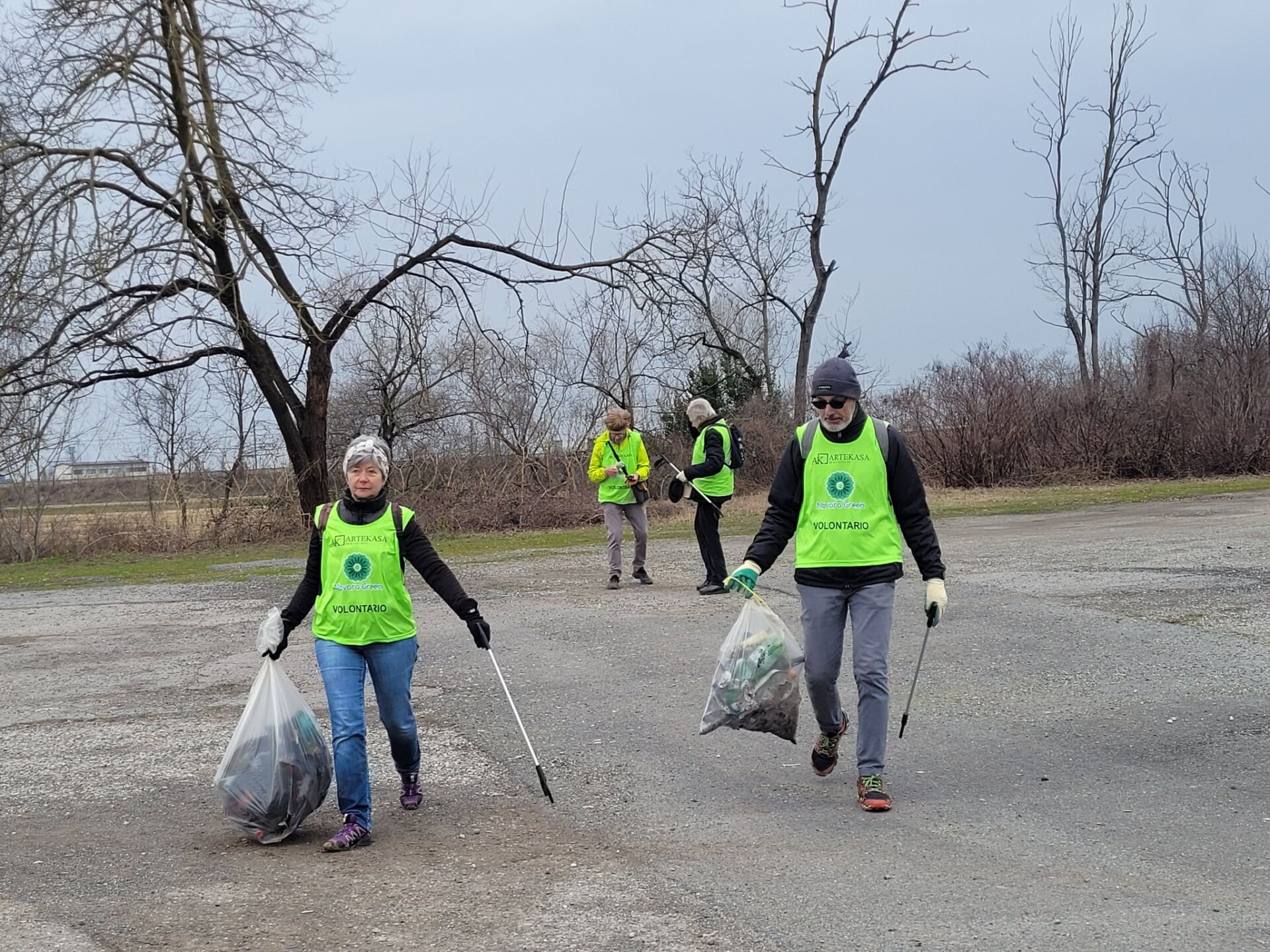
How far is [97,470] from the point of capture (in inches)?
936

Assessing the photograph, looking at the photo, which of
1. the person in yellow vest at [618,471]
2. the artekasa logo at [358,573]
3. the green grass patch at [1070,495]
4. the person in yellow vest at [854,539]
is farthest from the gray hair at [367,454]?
the green grass patch at [1070,495]

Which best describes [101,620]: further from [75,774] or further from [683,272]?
[683,272]

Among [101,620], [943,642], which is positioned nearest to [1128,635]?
[943,642]

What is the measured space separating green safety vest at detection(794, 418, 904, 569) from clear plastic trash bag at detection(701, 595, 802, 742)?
0.38 meters

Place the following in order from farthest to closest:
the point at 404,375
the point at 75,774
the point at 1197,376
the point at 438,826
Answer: the point at 1197,376, the point at 404,375, the point at 75,774, the point at 438,826

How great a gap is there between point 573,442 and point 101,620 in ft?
47.3

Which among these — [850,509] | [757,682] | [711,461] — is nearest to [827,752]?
[757,682]

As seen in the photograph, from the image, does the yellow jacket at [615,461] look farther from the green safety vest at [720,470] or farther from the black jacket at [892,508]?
the black jacket at [892,508]

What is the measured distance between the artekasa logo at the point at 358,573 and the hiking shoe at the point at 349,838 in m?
0.93

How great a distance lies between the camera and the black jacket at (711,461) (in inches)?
466

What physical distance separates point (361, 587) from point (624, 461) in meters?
7.09

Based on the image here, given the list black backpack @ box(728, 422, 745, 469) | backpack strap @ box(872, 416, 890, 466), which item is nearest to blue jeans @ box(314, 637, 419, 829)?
backpack strap @ box(872, 416, 890, 466)

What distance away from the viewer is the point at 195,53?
65.6 feet

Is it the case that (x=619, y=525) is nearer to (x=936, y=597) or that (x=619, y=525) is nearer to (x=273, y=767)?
(x=936, y=597)
